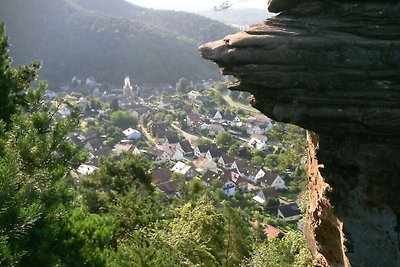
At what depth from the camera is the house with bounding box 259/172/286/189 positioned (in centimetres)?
4275

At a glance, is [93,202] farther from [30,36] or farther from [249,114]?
[30,36]

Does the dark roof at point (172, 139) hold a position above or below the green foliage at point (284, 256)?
below

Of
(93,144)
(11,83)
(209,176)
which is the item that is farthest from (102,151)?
(11,83)

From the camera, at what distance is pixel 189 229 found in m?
11.7

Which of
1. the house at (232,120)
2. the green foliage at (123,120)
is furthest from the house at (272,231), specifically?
the green foliage at (123,120)

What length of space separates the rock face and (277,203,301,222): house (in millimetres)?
28237

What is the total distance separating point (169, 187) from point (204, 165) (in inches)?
464

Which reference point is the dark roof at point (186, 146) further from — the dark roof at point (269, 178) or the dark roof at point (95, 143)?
the dark roof at point (269, 178)

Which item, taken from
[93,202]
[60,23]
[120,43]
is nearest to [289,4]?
[93,202]

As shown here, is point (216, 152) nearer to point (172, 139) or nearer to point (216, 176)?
point (172, 139)

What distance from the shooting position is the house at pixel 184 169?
159 ft

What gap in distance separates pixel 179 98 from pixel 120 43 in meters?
33.4

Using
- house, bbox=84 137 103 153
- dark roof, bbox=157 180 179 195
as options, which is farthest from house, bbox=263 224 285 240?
house, bbox=84 137 103 153

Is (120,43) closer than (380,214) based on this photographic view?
No
